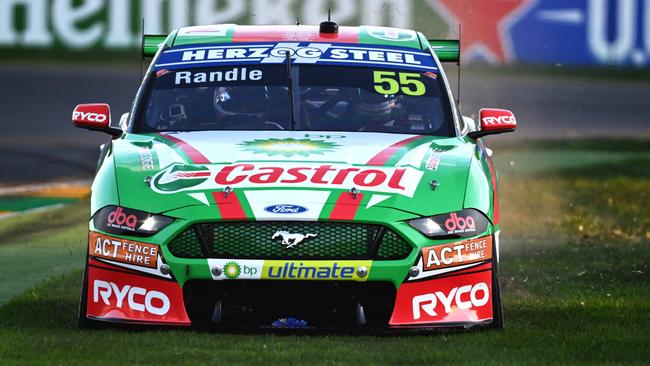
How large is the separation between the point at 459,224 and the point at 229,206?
1045 millimetres

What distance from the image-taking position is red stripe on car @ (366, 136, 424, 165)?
895 centimetres

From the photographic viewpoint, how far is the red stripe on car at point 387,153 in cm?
895

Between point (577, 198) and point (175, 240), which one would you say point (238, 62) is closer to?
point (175, 240)

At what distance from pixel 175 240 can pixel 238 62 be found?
6.54ft

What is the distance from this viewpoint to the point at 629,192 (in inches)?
711

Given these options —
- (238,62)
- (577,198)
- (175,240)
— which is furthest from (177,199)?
(577,198)

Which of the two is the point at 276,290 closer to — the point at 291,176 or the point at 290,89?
the point at 291,176

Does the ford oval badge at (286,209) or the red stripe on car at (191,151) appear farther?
the red stripe on car at (191,151)

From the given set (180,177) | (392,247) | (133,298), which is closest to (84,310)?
(133,298)

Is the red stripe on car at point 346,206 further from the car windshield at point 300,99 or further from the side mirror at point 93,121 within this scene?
the side mirror at point 93,121

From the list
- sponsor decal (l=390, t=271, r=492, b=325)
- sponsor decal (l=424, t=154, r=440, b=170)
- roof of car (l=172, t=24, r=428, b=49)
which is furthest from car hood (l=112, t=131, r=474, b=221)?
roof of car (l=172, t=24, r=428, b=49)

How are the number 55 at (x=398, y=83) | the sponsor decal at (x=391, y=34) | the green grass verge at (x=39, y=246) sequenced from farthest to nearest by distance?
1. the green grass verge at (x=39, y=246)
2. the sponsor decal at (x=391, y=34)
3. the number 55 at (x=398, y=83)

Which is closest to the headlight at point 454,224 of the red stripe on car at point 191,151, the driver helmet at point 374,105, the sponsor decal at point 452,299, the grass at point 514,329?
the sponsor decal at point 452,299

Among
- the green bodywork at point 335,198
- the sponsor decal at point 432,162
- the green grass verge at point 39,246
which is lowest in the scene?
the green grass verge at point 39,246
